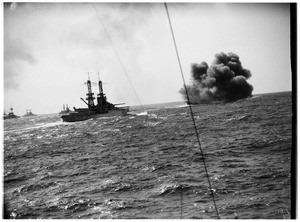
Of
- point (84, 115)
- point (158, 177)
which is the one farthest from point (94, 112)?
point (158, 177)

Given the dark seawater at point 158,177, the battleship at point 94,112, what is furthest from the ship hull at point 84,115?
the dark seawater at point 158,177

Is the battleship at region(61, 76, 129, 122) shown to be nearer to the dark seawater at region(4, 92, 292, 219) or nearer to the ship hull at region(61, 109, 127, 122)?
the ship hull at region(61, 109, 127, 122)

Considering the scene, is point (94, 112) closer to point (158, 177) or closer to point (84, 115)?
point (84, 115)

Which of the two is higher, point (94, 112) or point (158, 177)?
point (94, 112)

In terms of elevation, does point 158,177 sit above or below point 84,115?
below

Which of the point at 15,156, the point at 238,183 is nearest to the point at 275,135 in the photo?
the point at 238,183

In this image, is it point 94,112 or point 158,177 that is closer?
point 158,177

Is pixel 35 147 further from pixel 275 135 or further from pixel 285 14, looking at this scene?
pixel 285 14

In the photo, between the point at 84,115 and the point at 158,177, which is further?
the point at 84,115

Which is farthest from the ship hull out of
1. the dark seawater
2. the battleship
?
the dark seawater
